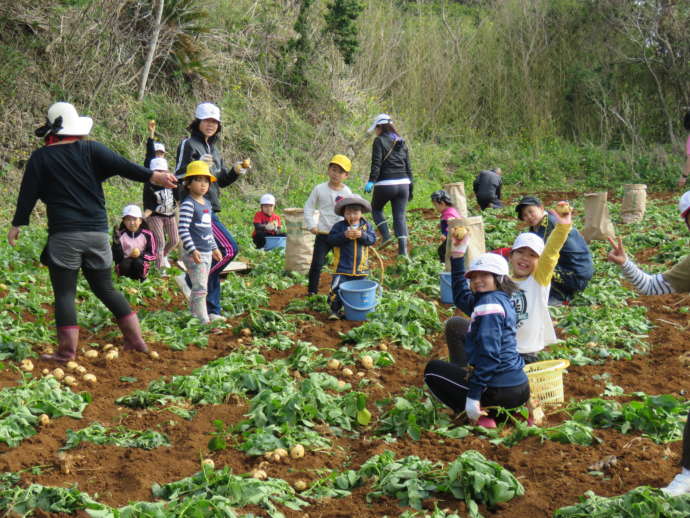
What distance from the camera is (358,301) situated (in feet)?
24.3

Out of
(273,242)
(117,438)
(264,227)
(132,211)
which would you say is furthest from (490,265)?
(264,227)

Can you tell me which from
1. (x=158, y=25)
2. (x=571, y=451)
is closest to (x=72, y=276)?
(x=571, y=451)

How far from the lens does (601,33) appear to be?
23734mm

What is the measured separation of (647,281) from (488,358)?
1053mm

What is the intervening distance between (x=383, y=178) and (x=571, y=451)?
6.46m

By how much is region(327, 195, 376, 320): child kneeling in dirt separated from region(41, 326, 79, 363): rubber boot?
2.52 m

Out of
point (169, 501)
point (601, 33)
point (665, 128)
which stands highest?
point (601, 33)

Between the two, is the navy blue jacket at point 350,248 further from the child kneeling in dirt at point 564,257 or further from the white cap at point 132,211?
the white cap at point 132,211

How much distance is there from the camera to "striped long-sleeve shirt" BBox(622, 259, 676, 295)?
4.50 m

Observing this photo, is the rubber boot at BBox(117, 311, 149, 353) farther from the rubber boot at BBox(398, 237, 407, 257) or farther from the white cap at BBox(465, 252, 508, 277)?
the rubber boot at BBox(398, 237, 407, 257)

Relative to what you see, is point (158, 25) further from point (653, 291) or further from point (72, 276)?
point (653, 291)

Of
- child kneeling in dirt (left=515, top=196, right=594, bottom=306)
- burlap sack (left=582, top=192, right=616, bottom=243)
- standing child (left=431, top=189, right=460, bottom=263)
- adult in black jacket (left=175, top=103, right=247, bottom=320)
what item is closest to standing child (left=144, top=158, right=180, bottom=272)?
adult in black jacket (left=175, top=103, right=247, bottom=320)

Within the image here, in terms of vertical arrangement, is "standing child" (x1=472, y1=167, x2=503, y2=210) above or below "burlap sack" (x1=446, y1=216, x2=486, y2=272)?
above

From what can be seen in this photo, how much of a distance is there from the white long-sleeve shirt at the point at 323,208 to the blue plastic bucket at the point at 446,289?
1291 millimetres
